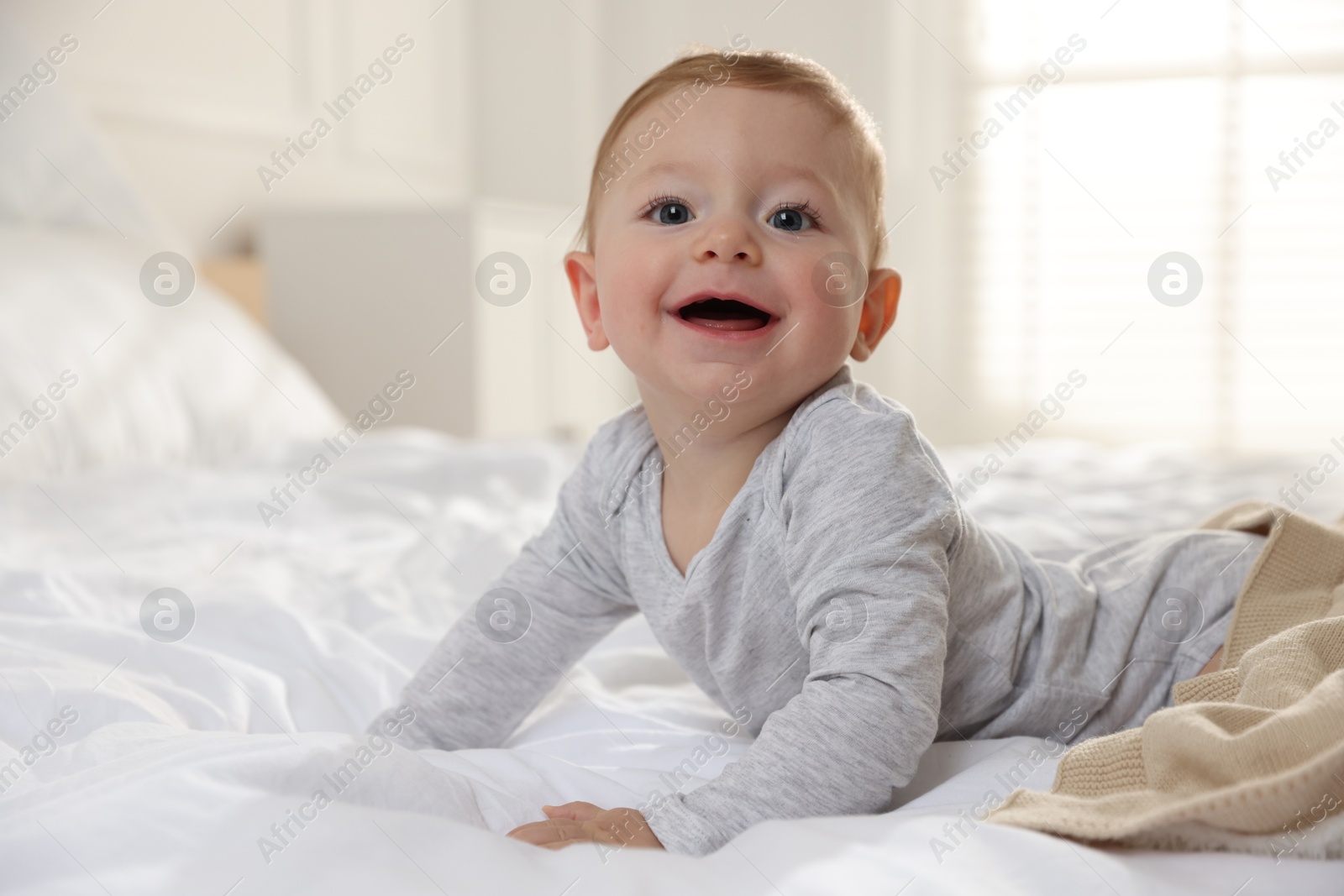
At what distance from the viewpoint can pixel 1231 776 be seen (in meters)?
0.47

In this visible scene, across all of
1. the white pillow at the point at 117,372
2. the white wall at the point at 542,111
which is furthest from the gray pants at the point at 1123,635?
the white wall at the point at 542,111

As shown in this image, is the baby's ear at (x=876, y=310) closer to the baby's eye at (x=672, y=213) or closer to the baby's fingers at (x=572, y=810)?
the baby's eye at (x=672, y=213)

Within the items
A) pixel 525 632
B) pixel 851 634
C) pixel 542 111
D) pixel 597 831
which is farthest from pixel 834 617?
pixel 542 111

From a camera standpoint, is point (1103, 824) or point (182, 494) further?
point (182, 494)

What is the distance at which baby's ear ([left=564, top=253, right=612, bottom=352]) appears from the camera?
2.74 ft

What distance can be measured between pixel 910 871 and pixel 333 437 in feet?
4.95

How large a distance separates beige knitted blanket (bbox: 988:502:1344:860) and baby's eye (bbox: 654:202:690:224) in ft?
1.29

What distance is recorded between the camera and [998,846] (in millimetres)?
450

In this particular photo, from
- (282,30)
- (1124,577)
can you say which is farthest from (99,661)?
(282,30)

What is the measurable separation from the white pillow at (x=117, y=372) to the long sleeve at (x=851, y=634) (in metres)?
1.08

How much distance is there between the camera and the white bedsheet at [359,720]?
0.44 meters

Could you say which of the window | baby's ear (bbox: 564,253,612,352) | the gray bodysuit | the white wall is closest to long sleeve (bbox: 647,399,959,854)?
the gray bodysuit

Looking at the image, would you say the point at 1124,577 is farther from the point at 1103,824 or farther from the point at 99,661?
the point at 99,661

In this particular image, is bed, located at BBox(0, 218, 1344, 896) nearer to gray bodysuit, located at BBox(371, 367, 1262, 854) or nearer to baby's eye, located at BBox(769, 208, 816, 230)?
gray bodysuit, located at BBox(371, 367, 1262, 854)
